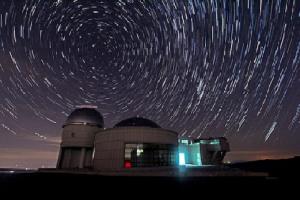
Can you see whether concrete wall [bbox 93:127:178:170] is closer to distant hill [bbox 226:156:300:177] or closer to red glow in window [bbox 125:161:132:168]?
red glow in window [bbox 125:161:132:168]

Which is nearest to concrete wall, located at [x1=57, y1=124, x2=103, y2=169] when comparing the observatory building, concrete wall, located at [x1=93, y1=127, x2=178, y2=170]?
the observatory building

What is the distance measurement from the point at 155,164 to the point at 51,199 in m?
20.0

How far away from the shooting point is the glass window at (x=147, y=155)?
28.2m

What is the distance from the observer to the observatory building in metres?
28.8

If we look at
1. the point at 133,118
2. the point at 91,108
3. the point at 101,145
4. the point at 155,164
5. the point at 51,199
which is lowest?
the point at 51,199

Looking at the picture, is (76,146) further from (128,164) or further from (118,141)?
(128,164)

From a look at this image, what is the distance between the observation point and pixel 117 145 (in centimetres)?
2931

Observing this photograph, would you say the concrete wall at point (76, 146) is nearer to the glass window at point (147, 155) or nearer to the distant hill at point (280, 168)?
the glass window at point (147, 155)

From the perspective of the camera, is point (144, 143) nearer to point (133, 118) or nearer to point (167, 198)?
point (133, 118)

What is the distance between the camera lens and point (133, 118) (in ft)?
117

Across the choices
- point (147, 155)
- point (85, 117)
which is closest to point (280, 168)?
point (147, 155)

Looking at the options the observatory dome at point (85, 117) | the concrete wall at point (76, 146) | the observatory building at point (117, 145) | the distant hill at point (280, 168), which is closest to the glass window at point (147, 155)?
the observatory building at point (117, 145)

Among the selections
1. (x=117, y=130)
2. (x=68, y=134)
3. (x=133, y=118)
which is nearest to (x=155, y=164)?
(x=117, y=130)

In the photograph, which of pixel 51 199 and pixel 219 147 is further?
pixel 219 147
